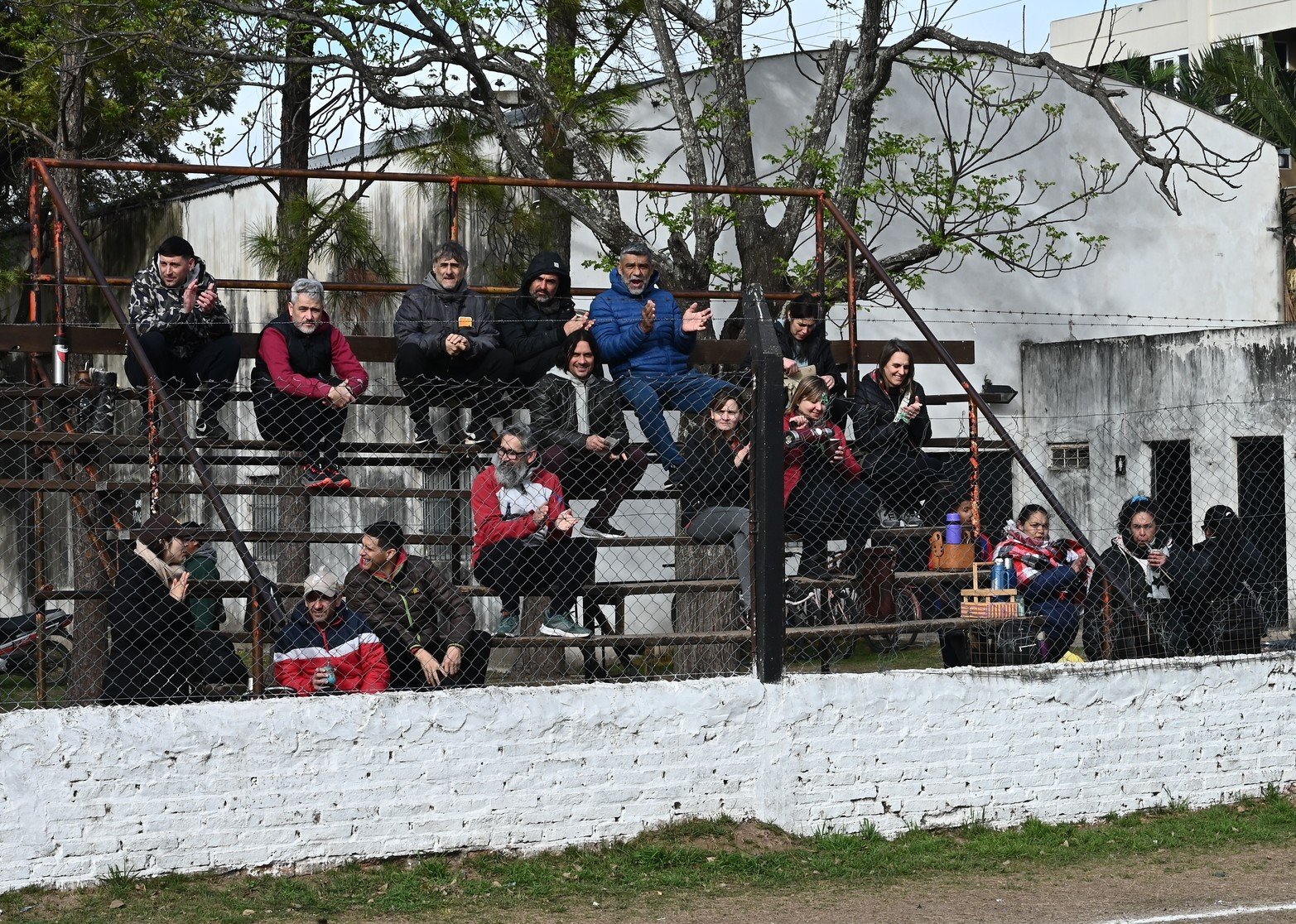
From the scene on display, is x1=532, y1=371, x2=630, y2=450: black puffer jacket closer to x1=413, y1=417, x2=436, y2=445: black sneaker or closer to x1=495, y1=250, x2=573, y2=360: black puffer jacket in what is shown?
x1=495, y1=250, x2=573, y2=360: black puffer jacket

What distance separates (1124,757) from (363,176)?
5656 millimetres

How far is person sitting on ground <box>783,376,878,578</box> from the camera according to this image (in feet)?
30.6

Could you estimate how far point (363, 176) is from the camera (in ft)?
32.8

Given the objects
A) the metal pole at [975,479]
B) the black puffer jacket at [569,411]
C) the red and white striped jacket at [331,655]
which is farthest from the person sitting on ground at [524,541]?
the metal pole at [975,479]

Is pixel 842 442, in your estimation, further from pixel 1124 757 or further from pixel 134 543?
pixel 134 543

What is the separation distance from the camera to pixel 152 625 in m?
7.46

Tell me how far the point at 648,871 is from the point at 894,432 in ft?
11.4

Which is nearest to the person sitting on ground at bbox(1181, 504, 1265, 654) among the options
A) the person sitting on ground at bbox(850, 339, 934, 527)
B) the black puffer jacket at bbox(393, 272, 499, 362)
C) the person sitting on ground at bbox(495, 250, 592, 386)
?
the person sitting on ground at bbox(850, 339, 934, 527)

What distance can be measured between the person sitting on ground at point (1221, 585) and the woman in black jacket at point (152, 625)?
217 inches

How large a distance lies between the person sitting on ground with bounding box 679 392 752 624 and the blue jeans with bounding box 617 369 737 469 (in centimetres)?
65

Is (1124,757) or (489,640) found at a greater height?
(489,640)

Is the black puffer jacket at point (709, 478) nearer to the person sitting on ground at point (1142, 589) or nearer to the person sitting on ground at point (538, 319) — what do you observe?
the person sitting on ground at point (538, 319)

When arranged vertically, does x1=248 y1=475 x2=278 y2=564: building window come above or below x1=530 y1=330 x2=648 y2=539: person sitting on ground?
below

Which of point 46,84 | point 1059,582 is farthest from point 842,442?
point 46,84
